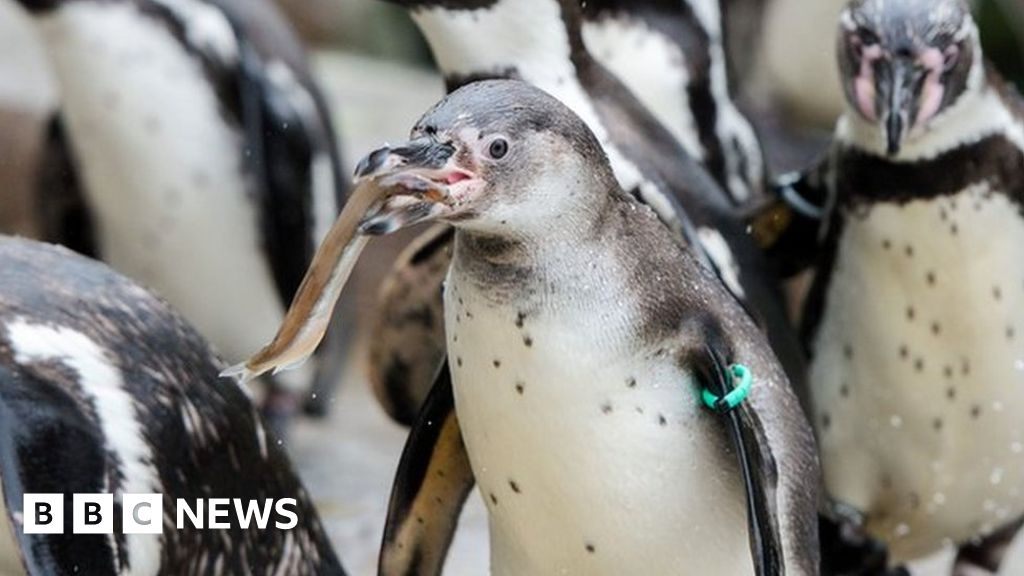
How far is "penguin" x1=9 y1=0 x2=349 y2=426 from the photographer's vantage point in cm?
461

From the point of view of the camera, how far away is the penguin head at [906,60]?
11.3 ft

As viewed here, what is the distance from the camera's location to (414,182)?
258cm

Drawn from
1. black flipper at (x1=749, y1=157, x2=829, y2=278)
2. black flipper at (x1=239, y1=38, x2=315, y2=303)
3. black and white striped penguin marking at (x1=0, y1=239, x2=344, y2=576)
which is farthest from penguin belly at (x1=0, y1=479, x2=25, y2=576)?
black flipper at (x1=239, y1=38, x2=315, y2=303)

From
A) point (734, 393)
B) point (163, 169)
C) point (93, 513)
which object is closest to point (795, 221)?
point (734, 393)

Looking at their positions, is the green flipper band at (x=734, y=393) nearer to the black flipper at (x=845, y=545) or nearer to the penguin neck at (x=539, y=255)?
the penguin neck at (x=539, y=255)

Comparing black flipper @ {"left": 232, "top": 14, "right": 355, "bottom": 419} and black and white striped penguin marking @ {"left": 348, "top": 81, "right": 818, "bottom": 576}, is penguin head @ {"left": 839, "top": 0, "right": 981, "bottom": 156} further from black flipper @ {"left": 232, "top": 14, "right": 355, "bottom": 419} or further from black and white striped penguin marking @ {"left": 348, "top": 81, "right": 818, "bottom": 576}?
black flipper @ {"left": 232, "top": 14, "right": 355, "bottom": 419}

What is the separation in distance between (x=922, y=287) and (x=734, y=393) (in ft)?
2.95

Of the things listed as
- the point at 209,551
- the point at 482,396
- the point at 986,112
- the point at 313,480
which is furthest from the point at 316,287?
the point at 313,480

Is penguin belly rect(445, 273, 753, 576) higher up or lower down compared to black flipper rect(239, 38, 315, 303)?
higher up

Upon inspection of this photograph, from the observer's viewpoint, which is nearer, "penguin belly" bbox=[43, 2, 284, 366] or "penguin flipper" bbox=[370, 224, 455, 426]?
"penguin flipper" bbox=[370, 224, 455, 426]

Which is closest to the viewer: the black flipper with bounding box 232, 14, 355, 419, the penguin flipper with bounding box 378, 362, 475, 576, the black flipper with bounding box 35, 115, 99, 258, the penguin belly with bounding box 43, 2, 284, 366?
the penguin flipper with bounding box 378, 362, 475, 576

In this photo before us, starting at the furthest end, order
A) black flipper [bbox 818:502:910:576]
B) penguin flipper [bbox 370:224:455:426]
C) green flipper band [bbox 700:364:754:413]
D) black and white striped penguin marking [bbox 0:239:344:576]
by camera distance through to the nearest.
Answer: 1. black flipper [bbox 818:502:910:576]
2. penguin flipper [bbox 370:224:455:426]
3. green flipper band [bbox 700:364:754:413]
4. black and white striped penguin marking [bbox 0:239:344:576]

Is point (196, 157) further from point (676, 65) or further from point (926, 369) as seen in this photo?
point (926, 369)

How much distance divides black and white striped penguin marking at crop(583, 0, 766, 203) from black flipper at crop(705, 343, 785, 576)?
1.08m
